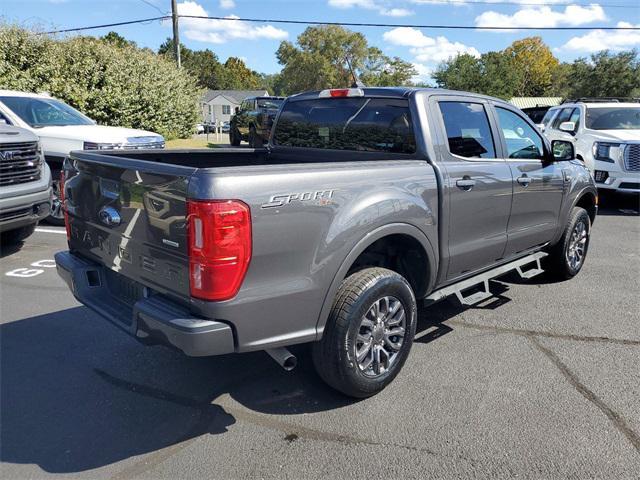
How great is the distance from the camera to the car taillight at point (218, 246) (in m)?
2.45

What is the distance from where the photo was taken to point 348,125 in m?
4.12

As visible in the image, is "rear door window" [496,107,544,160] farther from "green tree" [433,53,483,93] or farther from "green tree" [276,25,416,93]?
"green tree" [276,25,416,93]

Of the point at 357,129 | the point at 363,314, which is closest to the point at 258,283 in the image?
the point at 363,314

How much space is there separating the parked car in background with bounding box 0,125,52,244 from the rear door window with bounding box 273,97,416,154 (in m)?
3.33

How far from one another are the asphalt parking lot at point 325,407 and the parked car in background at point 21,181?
164 cm

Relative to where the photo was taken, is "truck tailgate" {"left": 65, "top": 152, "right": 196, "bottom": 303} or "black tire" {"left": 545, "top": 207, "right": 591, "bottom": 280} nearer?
"truck tailgate" {"left": 65, "top": 152, "right": 196, "bottom": 303}

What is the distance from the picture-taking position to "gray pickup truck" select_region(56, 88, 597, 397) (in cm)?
255

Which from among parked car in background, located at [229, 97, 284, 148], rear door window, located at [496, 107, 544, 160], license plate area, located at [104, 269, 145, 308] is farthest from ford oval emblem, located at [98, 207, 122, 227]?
parked car in background, located at [229, 97, 284, 148]

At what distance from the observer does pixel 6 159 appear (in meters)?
5.88

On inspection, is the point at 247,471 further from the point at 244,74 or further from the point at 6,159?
the point at 244,74

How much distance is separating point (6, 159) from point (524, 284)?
6.02 metres

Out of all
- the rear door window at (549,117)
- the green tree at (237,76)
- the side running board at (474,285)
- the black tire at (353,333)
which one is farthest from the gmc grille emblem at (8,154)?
the green tree at (237,76)

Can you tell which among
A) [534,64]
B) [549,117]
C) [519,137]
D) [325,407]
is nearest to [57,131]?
[519,137]

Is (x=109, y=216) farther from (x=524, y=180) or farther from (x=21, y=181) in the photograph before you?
(x=21, y=181)
